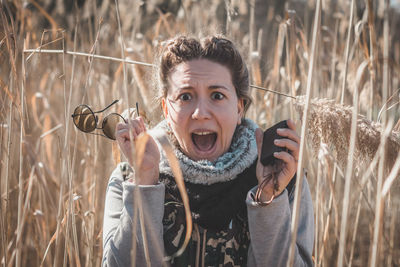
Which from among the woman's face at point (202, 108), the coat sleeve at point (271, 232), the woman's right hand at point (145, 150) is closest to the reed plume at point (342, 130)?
the coat sleeve at point (271, 232)

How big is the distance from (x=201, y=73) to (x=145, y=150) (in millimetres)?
313

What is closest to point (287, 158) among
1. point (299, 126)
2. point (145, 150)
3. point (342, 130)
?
point (342, 130)

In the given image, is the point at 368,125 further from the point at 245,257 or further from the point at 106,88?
the point at 106,88

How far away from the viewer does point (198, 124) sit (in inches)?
44.8

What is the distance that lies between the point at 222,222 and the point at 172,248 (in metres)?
0.17

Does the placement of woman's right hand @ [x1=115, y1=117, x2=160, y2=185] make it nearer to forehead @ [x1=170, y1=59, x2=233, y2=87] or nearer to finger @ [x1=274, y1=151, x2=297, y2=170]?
forehead @ [x1=170, y1=59, x2=233, y2=87]

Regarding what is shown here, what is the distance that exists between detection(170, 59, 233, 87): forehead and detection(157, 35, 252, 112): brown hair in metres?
0.02

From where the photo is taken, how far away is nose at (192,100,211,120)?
3.66ft

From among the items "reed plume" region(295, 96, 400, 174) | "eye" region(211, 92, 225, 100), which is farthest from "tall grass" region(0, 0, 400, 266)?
"eye" region(211, 92, 225, 100)

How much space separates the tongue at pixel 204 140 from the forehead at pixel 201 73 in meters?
0.18

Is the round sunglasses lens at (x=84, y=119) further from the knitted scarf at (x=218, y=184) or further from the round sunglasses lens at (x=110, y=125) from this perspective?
the knitted scarf at (x=218, y=184)

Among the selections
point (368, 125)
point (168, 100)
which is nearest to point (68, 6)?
point (168, 100)

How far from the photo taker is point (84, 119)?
105 centimetres

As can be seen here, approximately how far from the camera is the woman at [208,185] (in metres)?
1.03
